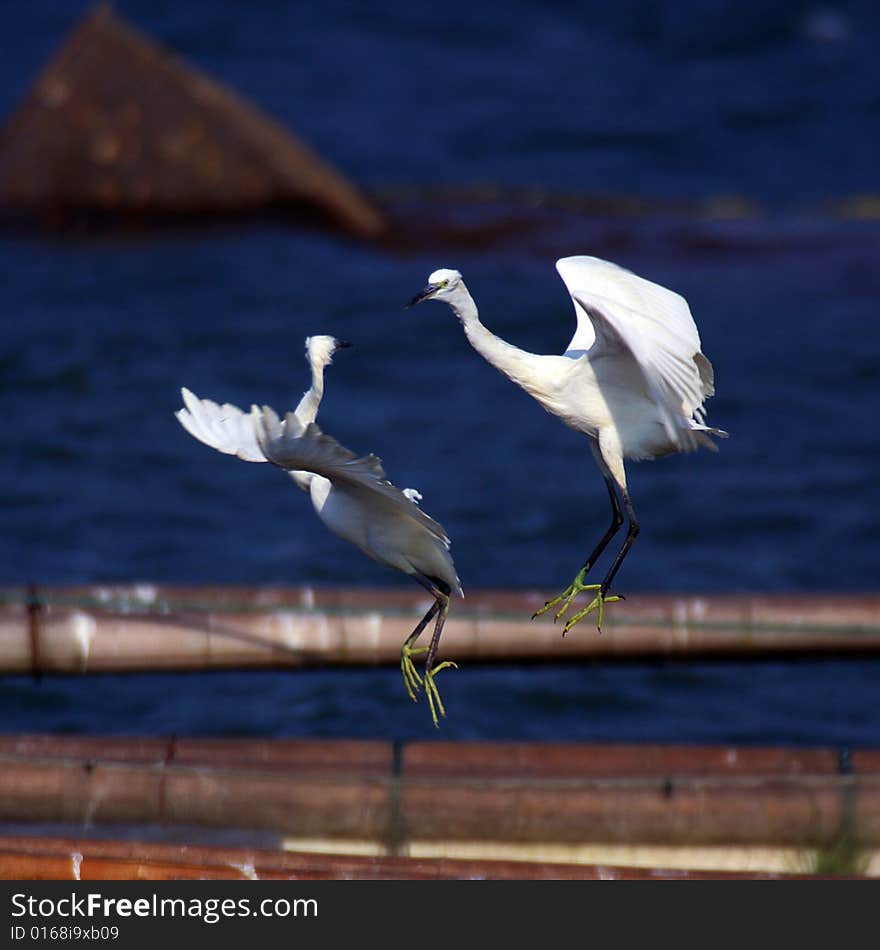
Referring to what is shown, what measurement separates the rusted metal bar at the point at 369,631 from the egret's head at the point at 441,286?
2.69 m

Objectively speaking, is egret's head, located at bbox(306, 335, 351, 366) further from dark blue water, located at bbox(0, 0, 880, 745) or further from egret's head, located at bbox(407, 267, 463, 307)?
dark blue water, located at bbox(0, 0, 880, 745)

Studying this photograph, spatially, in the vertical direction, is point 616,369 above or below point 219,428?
above

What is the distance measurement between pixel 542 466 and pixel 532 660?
501 cm

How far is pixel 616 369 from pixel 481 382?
852 cm

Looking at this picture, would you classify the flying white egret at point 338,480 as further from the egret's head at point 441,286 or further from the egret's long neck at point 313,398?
the egret's head at point 441,286

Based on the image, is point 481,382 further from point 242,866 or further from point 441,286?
point 441,286

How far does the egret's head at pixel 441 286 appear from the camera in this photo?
3.30m

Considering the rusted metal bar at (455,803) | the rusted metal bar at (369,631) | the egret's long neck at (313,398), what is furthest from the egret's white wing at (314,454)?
the rusted metal bar at (369,631)

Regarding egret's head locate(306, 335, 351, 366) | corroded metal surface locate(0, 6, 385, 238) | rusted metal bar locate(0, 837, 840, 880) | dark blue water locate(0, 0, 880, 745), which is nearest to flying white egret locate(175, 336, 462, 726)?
egret's head locate(306, 335, 351, 366)

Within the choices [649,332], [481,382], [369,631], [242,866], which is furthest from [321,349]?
[481,382]

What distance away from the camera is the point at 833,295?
12.7m

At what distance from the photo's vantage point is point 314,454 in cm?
321
